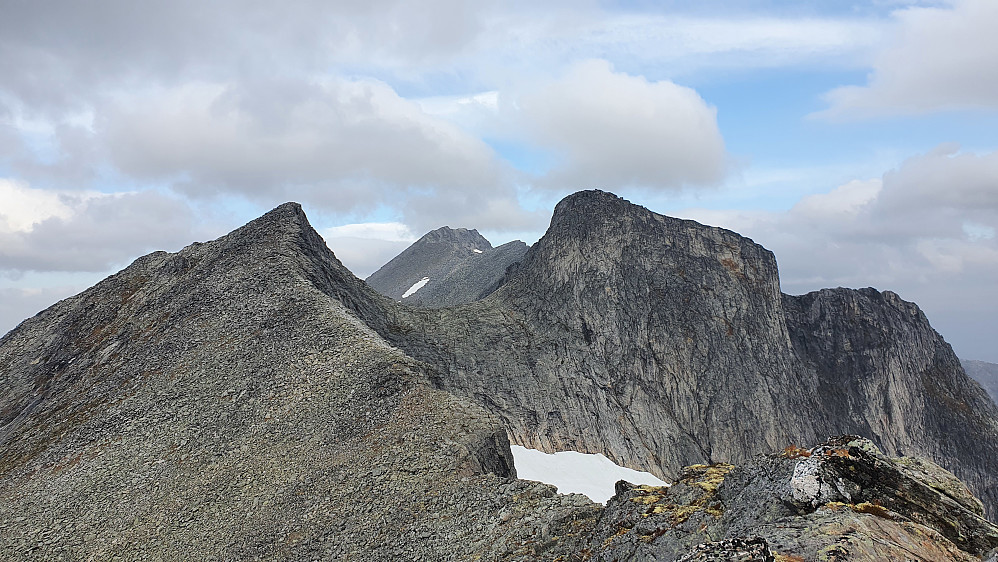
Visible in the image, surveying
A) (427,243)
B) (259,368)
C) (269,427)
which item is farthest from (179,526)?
(427,243)

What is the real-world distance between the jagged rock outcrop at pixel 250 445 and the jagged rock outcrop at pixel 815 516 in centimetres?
369

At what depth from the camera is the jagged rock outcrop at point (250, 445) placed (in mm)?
21156

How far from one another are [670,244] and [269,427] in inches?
2165

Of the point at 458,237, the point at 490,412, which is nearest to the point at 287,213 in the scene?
the point at 490,412

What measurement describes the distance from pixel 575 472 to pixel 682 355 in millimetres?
23498

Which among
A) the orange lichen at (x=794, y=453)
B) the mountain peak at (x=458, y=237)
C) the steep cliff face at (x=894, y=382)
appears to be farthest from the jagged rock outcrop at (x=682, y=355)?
the mountain peak at (x=458, y=237)

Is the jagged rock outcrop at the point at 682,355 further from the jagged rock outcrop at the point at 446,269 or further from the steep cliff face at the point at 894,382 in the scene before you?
the jagged rock outcrop at the point at 446,269

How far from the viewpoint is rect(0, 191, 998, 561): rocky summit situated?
47.5 ft

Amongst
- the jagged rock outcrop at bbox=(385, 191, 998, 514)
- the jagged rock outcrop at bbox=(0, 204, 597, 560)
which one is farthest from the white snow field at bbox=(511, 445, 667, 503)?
the jagged rock outcrop at bbox=(0, 204, 597, 560)

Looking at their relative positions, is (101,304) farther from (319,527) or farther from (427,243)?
(427,243)

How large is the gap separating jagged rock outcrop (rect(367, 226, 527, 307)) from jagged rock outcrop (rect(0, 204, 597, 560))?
50.1m

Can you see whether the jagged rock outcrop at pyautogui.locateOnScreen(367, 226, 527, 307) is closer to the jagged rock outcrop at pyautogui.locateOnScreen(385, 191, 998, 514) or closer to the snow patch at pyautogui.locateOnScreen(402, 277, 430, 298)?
the snow patch at pyautogui.locateOnScreen(402, 277, 430, 298)

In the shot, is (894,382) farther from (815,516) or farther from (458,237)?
(458,237)

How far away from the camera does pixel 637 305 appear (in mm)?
65938
